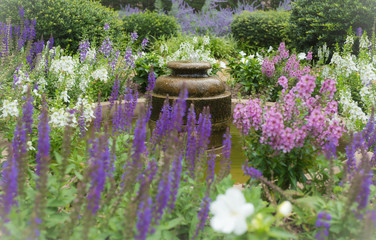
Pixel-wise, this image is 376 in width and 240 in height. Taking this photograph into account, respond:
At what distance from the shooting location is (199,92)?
414 centimetres

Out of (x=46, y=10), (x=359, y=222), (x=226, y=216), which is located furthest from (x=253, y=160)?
(x=46, y=10)

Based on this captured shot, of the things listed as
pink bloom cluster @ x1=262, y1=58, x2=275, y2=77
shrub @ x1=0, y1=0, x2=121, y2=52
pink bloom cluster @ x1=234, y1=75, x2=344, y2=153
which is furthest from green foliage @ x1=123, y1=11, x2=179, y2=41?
pink bloom cluster @ x1=234, y1=75, x2=344, y2=153

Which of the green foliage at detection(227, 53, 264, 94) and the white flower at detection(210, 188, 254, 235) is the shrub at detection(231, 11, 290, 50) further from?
the white flower at detection(210, 188, 254, 235)

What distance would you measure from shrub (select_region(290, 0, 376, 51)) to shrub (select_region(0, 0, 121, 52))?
492cm

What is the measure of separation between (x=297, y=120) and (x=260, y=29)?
9.96 metres

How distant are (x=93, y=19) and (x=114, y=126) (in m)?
5.80

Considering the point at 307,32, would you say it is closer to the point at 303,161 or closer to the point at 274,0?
the point at 303,161

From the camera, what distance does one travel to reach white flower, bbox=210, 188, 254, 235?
1395 millimetres

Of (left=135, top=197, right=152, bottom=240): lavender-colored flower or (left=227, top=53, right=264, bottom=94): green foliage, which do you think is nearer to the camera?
(left=135, top=197, right=152, bottom=240): lavender-colored flower

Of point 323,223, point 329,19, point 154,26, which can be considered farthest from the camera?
point 154,26

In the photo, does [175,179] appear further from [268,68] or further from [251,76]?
[251,76]

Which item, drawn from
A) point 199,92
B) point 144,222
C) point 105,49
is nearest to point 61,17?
point 105,49

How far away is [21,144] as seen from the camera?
2270 millimetres

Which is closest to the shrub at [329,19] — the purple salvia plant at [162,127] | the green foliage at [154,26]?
the green foliage at [154,26]
